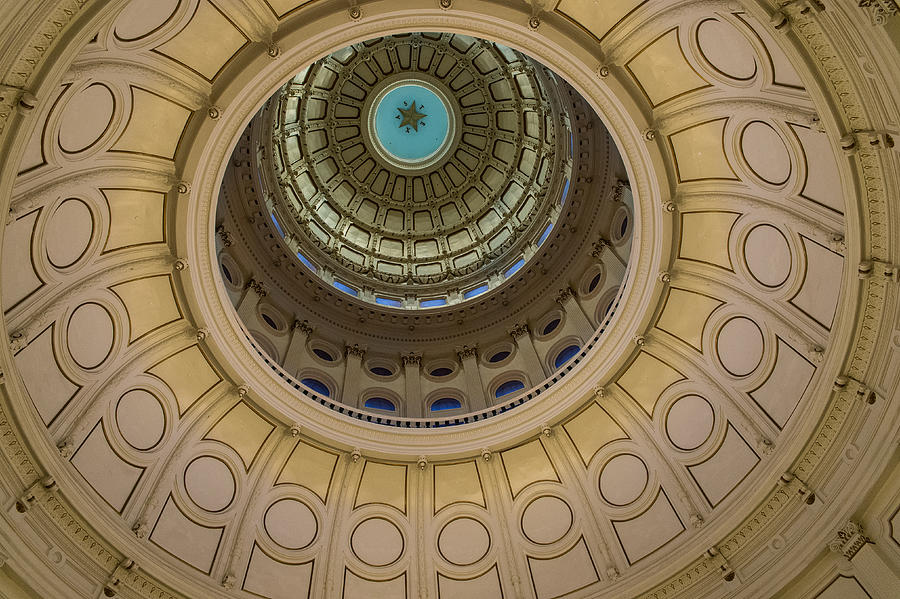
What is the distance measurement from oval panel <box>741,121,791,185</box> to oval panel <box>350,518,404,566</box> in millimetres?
14067

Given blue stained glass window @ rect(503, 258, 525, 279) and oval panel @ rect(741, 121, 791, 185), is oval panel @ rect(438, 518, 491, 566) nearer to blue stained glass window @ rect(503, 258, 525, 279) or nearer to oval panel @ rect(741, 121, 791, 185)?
blue stained glass window @ rect(503, 258, 525, 279)

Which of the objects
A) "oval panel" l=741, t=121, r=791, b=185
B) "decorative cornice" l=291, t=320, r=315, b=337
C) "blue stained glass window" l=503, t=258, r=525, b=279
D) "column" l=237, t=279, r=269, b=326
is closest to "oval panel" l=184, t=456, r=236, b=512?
"column" l=237, t=279, r=269, b=326

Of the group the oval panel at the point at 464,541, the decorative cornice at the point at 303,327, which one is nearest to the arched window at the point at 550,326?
the oval panel at the point at 464,541

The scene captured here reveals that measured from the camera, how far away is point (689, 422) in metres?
18.2

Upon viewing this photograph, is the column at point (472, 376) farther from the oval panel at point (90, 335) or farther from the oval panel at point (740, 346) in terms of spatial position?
the oval panel at point (90, 335)

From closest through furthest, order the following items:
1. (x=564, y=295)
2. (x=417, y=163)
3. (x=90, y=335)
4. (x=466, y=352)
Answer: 1. (x=90, y=335)
2. (x=564, y=295)
3. (x=466, y=352)
4. (x=417, y=163)

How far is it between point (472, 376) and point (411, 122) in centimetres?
1564

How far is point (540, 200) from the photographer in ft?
93.8

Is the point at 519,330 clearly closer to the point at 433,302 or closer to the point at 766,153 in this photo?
the point at 433,302

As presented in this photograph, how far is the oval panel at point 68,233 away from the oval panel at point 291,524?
887cm

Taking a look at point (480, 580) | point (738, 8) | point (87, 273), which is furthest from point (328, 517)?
point (738, 8)

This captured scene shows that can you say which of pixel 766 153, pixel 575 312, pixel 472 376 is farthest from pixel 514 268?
pixel 766 153

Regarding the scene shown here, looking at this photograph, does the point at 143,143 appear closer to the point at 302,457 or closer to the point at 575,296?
the point at 302,457

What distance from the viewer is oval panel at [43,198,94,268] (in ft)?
47.1
